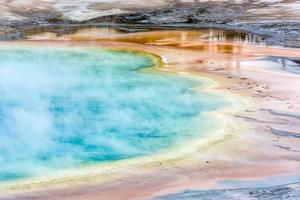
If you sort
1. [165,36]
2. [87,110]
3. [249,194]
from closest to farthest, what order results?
[249,194] → [87,110] → [165,36]

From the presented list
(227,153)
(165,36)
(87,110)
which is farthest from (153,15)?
(227,153)

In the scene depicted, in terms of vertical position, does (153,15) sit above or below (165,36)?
above

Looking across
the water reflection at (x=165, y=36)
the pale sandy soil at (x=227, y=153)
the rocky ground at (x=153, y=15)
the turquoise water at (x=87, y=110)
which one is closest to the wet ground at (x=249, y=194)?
the pale sandy soil at (x=227, y=153)

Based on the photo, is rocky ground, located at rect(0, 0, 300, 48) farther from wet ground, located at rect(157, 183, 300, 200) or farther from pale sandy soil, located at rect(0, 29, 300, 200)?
wet ground, located at rect(157, 183, 300, 200)

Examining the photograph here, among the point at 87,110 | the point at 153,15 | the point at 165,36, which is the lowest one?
the point at 87,110

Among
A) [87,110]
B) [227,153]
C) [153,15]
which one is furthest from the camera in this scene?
[153,15]

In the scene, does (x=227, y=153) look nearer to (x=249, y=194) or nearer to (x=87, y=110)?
(x=249, y=194)

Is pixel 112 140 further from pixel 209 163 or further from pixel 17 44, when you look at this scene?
pixel 17 44

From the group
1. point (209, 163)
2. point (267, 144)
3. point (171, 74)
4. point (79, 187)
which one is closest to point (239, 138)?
point (267, 144)
